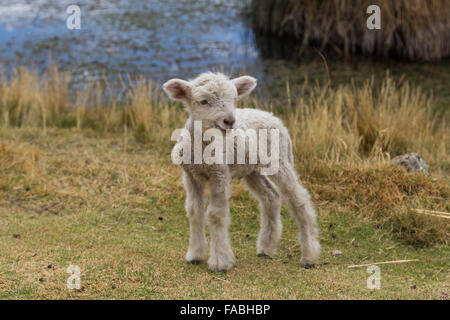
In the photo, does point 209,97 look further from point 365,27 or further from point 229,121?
point 365,27

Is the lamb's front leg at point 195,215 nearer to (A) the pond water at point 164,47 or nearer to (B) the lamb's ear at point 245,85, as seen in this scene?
(B) the lamb's ear at point 245,85

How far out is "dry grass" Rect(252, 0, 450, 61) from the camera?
12.1 m

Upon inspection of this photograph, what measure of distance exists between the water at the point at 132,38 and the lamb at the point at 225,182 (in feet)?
23.4

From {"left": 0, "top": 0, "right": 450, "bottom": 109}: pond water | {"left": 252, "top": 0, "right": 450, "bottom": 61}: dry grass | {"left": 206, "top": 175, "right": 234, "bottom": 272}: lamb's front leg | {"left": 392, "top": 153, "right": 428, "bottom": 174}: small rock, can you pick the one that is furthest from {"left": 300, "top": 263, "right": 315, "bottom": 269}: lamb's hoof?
{"left": 252, "top": 0, "right": 450, "bottom": 61}: dry grass

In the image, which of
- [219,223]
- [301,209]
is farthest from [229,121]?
[301,209]

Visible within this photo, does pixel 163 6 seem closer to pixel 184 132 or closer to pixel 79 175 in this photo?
pixel 79 175

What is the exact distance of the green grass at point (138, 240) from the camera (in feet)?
15.3

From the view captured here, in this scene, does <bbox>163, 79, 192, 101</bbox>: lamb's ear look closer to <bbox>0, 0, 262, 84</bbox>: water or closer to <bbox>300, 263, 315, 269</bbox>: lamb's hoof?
<bbox>300, 263, 315, 269</bbox>: lamb's hoof

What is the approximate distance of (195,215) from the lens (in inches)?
200

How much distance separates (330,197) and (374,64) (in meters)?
6.57

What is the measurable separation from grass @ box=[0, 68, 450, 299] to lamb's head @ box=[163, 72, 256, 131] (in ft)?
4.34

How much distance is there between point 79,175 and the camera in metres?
7.61

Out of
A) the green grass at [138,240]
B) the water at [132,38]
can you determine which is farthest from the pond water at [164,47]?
the green grass at [138,240]

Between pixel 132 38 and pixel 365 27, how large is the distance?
5.63 metres
